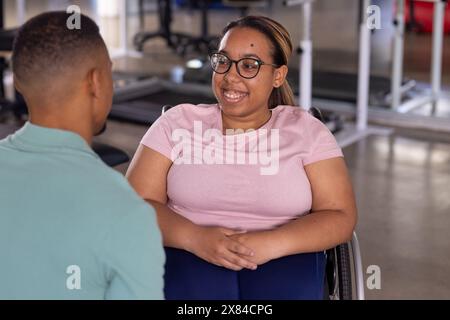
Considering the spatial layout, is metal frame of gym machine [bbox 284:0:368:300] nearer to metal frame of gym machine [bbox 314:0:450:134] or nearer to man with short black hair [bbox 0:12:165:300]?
metal frame of gym machine [bbox 314:0:450:134]

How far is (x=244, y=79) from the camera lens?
6.78ft

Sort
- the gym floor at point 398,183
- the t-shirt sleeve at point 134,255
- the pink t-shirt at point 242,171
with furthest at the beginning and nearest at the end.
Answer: the gym floor at point 398,183
the pink t-shirt at point 242,171
the t-shirt sleeve at point 134,255

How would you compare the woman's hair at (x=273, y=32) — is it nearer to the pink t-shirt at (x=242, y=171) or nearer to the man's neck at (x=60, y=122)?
the pink t-shirt at (x=242, y=171)

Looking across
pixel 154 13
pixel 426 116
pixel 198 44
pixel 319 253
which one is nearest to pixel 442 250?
pixel 319 253

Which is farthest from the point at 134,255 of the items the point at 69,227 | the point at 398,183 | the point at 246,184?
the point at 398,183

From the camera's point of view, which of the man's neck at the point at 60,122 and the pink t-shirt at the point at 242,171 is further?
the pink t-shirt at the point at 242,171

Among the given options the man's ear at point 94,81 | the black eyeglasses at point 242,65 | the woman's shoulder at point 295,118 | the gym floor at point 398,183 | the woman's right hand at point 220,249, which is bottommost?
the gym floor at point 398,183

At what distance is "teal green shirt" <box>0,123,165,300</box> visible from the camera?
3.96 feet

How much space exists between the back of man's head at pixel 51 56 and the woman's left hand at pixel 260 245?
0.70 m

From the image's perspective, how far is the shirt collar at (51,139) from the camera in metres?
1.25

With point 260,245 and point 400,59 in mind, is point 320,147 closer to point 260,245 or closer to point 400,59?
point 260,245

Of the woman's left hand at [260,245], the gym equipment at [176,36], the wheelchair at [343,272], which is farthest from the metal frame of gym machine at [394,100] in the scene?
the woman's left hand at [260,245]

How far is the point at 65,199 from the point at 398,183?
3102mm

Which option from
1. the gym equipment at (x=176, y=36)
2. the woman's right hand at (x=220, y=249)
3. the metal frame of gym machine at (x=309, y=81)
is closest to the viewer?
the woman's right hand at (x=220, y=249)
